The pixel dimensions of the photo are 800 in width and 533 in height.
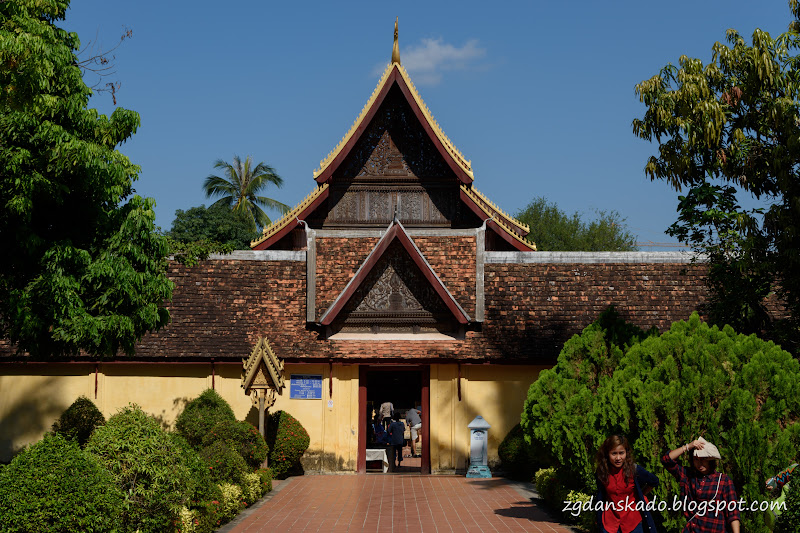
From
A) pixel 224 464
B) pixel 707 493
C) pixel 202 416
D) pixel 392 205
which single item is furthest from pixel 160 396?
pixel 707 493

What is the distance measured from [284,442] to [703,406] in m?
10.2

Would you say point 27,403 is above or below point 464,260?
below

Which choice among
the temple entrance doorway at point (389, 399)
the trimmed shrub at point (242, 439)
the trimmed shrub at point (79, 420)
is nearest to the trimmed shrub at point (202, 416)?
the trimmed shrub at point (242, 439)

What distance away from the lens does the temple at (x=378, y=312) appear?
1911 cm

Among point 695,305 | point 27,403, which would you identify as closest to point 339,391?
point 27,403

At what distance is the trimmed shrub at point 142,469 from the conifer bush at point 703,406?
562 centimetres

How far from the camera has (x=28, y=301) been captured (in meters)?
12.4

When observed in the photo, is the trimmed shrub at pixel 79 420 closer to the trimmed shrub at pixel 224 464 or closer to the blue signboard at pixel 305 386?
the blue signboard at pixel 305 386

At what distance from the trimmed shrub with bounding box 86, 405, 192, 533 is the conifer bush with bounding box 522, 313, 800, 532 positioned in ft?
18.4

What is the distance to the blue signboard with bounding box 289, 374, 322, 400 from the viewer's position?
19203 mm

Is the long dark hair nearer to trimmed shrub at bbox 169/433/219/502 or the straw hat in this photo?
the straw hat

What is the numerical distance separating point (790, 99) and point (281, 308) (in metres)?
12.0

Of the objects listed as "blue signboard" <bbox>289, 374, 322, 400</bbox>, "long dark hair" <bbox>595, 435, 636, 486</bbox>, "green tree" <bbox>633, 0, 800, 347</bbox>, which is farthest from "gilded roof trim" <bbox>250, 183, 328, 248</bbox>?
"long dark hair" <bbox>595, 435, 636, 486</bbox>

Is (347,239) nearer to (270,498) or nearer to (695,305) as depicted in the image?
(270,498)
